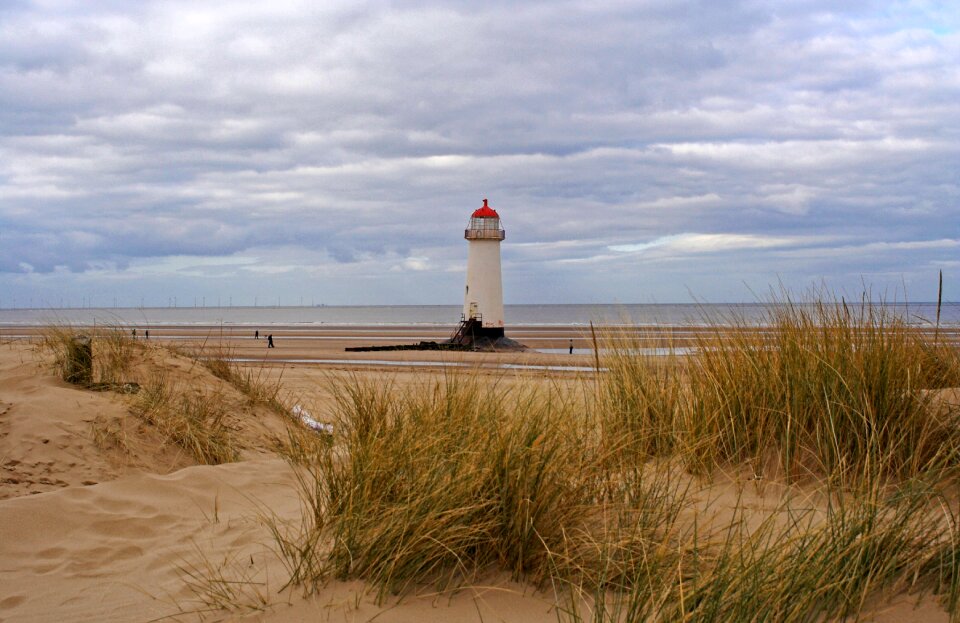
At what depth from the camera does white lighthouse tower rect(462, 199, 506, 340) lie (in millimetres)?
24625

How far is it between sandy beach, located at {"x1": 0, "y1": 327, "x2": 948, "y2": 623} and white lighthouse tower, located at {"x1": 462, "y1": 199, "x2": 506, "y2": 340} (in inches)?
677

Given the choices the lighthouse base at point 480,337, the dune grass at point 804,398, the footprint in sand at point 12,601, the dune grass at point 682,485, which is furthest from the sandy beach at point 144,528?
the lighthouse base at point 480,337

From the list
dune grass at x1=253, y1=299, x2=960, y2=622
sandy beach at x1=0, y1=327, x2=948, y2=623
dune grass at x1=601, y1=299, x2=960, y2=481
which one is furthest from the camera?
dune grass at x1=601, y1=299, x2=960, y2=481

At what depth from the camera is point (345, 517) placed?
3145mm

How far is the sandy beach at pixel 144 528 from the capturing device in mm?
2855

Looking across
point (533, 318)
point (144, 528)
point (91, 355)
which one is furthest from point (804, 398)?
point (533, 318)

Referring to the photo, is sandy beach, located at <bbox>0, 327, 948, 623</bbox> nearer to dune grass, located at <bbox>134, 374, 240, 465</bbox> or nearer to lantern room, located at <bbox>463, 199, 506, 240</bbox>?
dune grass, located at <bbox>134, 374, 240, 465</bbox>

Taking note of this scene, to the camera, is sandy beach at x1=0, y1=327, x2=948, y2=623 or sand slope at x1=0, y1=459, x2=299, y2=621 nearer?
sandy beach at x1=0, y1=327, x2=948, y2=623

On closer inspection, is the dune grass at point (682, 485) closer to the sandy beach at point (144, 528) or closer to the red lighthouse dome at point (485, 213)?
the sandy beach at point (144, 528)

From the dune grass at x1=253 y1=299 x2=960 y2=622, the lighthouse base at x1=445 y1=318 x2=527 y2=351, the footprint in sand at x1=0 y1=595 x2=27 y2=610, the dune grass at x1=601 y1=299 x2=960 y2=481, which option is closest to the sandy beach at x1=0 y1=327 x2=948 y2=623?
the footprint in sand at x1=0 y1=595 x2=27 y2=610

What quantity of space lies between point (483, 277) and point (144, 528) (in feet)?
68.4

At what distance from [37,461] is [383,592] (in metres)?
3.92

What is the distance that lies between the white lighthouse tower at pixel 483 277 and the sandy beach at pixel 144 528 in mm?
17187

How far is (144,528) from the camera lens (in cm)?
428
